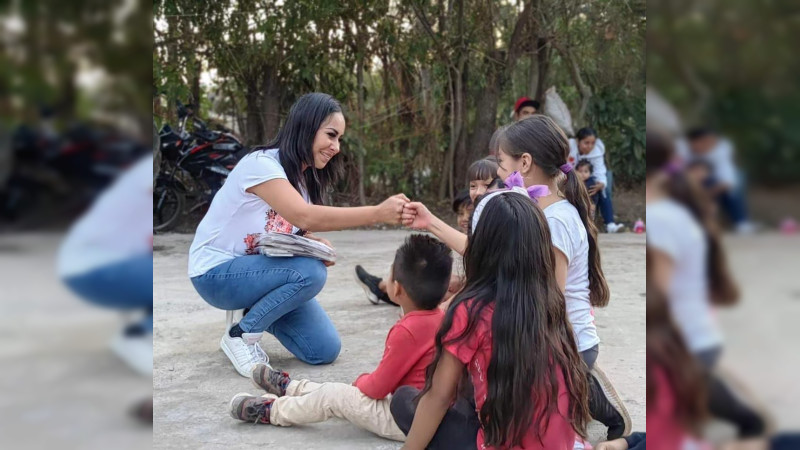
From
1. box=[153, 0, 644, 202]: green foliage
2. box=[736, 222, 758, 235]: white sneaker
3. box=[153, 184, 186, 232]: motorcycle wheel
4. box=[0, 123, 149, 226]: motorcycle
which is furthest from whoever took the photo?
box=[153, 0, 644, 202]: green foliage

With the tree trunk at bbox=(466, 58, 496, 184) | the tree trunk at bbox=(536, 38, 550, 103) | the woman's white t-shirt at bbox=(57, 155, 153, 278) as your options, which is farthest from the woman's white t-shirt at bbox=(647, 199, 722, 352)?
the tree trunk at bbox=(536, 38, 550, 103)

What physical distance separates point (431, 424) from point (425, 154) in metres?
6.17

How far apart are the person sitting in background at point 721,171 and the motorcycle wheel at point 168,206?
21.0 ft

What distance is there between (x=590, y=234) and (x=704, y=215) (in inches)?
71.6

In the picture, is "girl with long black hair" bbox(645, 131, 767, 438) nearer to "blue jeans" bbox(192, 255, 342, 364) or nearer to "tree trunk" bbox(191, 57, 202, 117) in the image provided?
"blue jeans" bbox(192, 255, 342, 364)

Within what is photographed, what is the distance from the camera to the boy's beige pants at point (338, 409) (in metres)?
2.10

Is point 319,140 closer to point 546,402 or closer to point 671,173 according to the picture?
point 546,402

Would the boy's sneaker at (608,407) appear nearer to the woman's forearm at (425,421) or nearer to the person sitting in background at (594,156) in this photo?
the woman's forearm at (425,421)

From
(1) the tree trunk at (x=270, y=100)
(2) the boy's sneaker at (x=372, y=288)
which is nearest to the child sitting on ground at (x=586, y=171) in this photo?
(1) the tree trunk at (x=270, y=100)

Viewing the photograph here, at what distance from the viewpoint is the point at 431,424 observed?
178cm

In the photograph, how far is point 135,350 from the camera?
2.00 ft

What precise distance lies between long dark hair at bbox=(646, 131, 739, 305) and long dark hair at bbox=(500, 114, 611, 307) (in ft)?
5.58

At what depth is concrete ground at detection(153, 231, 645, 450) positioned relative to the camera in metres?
2.16

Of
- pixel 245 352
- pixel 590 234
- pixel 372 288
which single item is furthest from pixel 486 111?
pixel 590 234
